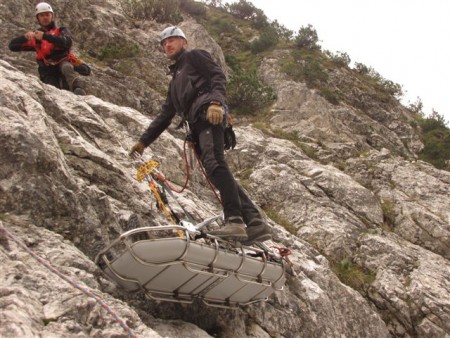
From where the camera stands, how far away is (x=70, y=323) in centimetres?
378

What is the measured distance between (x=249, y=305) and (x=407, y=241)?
22.0 feet

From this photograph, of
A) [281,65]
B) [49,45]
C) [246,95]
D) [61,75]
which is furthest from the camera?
[281,65]

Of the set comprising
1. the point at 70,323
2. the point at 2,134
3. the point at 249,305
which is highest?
the point at 2,134

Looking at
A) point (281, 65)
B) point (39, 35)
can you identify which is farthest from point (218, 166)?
point (281, 65)

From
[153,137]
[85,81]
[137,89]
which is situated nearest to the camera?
[153,137]

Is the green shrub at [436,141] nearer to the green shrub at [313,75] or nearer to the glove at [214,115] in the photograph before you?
the green shrub at [313,75]

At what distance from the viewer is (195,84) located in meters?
6.31

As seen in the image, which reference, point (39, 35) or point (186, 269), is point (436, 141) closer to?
point (39, 35)

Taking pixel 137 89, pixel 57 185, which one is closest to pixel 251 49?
pixel 137 89

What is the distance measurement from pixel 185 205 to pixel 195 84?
2566 millimetres

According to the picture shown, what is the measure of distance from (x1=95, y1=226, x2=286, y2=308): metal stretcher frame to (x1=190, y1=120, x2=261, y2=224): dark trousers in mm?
532

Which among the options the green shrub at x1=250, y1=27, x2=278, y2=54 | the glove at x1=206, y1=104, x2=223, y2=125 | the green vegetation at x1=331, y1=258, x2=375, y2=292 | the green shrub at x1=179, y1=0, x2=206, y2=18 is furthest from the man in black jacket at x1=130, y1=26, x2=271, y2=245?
the green shrub at x1=179, y1=0, x2=206, y2=18

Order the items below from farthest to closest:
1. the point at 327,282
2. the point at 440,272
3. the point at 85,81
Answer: the point at 85,81 < the point at 440,272 < the point at 327,282

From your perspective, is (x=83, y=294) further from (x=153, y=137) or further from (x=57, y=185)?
(x=153, y=137)
